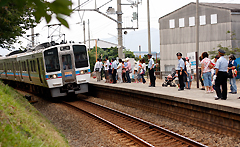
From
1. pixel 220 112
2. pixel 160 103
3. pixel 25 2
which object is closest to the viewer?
pixel 25 2

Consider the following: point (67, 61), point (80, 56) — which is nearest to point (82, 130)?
point (67, 61)

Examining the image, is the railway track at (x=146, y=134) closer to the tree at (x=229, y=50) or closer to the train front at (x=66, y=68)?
the train front at (x=66, y=68)

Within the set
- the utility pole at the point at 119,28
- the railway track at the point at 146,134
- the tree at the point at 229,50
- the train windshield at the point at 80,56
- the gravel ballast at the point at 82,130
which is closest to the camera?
the railway track at the point at 146,134

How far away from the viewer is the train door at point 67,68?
15875 mm

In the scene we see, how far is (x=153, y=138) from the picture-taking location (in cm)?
770

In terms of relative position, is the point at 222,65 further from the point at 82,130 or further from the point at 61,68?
the point at 61,68

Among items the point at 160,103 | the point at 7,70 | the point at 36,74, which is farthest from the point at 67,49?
the point at 7,70

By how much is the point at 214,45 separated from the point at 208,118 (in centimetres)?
2432

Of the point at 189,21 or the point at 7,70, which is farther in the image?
the point at 189,21

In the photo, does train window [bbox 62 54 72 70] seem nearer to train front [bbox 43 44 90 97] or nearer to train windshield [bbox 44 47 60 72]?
train front [bbox 43 44 90 97]

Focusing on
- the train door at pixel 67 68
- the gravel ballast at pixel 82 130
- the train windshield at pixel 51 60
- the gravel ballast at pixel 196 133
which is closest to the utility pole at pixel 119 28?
the train door at pixel 67 68

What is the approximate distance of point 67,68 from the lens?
16.0m

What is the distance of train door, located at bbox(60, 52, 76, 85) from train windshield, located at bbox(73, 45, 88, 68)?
300 mm

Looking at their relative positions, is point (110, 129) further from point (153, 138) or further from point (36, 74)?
point (36, 74)
